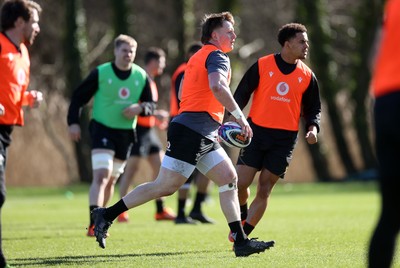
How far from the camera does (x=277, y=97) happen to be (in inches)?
366

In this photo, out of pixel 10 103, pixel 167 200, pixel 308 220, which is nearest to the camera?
pixel 10 103

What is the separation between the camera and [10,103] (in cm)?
780

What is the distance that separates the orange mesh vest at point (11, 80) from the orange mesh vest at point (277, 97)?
259 cm

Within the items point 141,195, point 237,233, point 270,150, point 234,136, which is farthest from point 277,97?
point 141,195

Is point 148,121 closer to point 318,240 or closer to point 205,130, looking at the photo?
point 318,240

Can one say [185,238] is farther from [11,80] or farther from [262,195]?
[11,80]

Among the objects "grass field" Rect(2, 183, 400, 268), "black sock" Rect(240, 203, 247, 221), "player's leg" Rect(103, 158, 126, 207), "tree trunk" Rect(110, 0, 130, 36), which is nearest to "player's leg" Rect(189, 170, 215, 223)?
"grass field" Rect(2, 183, 400, 268)

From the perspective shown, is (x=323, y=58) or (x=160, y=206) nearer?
(x=160, y=206)

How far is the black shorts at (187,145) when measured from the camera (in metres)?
8.30

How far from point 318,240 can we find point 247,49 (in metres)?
25.3

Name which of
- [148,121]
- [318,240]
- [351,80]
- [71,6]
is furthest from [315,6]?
[318,240]

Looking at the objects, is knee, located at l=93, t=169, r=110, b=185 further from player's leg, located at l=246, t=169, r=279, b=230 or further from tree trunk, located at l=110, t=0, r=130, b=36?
tree trunk, located at l=110, t=0, r=130, b=36

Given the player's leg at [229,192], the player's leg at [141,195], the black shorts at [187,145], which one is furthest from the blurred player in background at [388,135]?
the player's leg at [141,195]

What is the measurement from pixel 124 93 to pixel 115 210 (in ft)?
10.5
